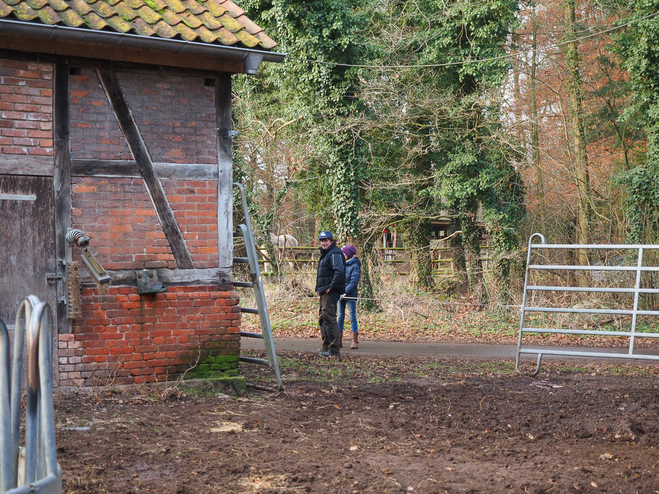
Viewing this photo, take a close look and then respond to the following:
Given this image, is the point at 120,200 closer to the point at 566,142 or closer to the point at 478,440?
the point at 478,440

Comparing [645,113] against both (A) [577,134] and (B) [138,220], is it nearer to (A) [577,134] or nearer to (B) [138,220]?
(A) [577,134]

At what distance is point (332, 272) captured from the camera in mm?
11180

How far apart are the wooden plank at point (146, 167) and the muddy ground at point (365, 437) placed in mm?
1558

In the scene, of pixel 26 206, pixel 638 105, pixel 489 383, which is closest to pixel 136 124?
pixel 26 206

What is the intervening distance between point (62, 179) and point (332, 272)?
16.9 feet

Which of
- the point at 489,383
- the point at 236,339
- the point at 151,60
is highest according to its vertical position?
the point at 151,60

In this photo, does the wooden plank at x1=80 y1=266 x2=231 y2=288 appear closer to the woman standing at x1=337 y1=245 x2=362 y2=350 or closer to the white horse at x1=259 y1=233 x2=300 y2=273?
the woman standing at x1=337 y1=245 x2=362 y2=350

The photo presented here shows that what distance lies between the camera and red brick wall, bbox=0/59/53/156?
22.4 ft

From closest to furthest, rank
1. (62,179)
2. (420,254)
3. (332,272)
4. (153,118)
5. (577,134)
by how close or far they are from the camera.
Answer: (62,179) → (153,118) → (332,272) → (577,134) → (420,254)

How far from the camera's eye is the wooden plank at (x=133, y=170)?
7191 millimetres

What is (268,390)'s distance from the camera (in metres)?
8.02

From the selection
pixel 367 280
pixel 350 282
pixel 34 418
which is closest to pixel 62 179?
pixel 34 418

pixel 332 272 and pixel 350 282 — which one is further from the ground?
pixel 332 272

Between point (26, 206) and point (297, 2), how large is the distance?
1200 centimetres
